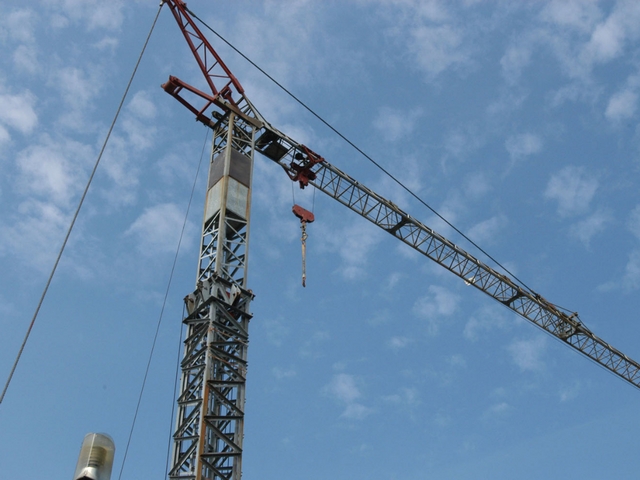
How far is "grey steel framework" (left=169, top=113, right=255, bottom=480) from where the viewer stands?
22.9 m

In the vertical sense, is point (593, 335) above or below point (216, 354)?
above

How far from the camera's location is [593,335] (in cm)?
6128

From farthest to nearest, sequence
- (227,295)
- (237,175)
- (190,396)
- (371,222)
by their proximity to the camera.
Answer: (371,222), (237,175), (227,295), (190,396)

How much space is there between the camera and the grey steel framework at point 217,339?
22938 mm

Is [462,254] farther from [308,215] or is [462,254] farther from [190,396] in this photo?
[190,396]

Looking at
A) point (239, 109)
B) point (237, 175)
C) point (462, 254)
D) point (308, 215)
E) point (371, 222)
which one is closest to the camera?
point (237, 175)

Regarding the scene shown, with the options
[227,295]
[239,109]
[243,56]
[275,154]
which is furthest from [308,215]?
[227,295]

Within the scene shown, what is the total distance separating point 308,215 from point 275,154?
409 cm

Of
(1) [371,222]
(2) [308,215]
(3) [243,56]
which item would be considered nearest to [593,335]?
(1) [371,222]

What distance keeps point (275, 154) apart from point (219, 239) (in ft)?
45.2

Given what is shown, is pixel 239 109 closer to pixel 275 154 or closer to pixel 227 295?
pixel 275 154

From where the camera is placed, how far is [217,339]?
989 inches

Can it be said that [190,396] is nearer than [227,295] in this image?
Yes

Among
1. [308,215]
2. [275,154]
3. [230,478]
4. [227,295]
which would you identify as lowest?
[230,478]
